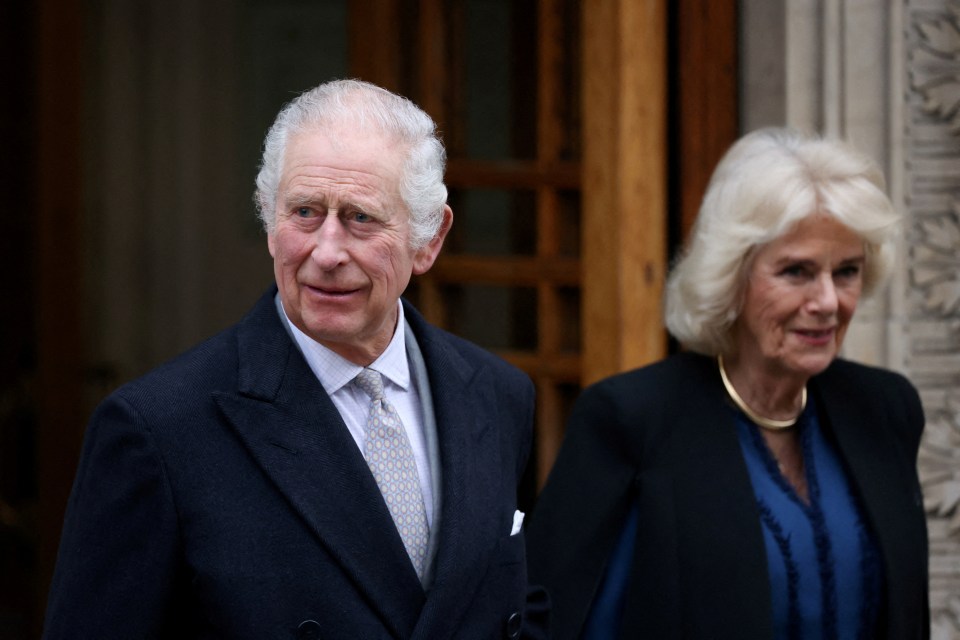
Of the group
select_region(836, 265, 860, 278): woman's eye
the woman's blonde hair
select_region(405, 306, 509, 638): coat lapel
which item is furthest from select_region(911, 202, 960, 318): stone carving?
select_region(405, 306, 509, 638): coat lapel

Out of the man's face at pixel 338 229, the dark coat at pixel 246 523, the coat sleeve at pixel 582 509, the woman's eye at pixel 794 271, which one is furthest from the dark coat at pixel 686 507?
the man's face at pixel 338 229

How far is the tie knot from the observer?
177 cm

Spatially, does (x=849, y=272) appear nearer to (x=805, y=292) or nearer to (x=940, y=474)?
(x=805, y=292)

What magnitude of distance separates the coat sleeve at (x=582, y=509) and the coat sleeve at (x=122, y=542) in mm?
1010

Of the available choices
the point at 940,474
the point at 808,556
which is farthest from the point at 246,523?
the point at 940,474

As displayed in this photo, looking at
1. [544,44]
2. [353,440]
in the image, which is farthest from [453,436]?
[544,44]

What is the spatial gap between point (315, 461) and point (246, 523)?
0.12m

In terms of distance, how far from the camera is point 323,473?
164 cm

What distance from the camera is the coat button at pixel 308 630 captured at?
1575 millimetres

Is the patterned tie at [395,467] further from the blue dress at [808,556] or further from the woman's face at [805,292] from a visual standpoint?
the woman's face at [805,292]

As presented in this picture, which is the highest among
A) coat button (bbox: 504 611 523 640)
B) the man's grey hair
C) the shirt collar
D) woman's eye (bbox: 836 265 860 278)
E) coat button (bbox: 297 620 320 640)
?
the man's grey hair

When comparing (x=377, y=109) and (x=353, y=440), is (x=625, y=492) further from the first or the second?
(x=377, y=109)

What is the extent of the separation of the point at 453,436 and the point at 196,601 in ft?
1.44

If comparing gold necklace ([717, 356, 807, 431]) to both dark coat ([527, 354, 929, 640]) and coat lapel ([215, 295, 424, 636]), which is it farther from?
coat lapel ([215, 295, 424, 636])
